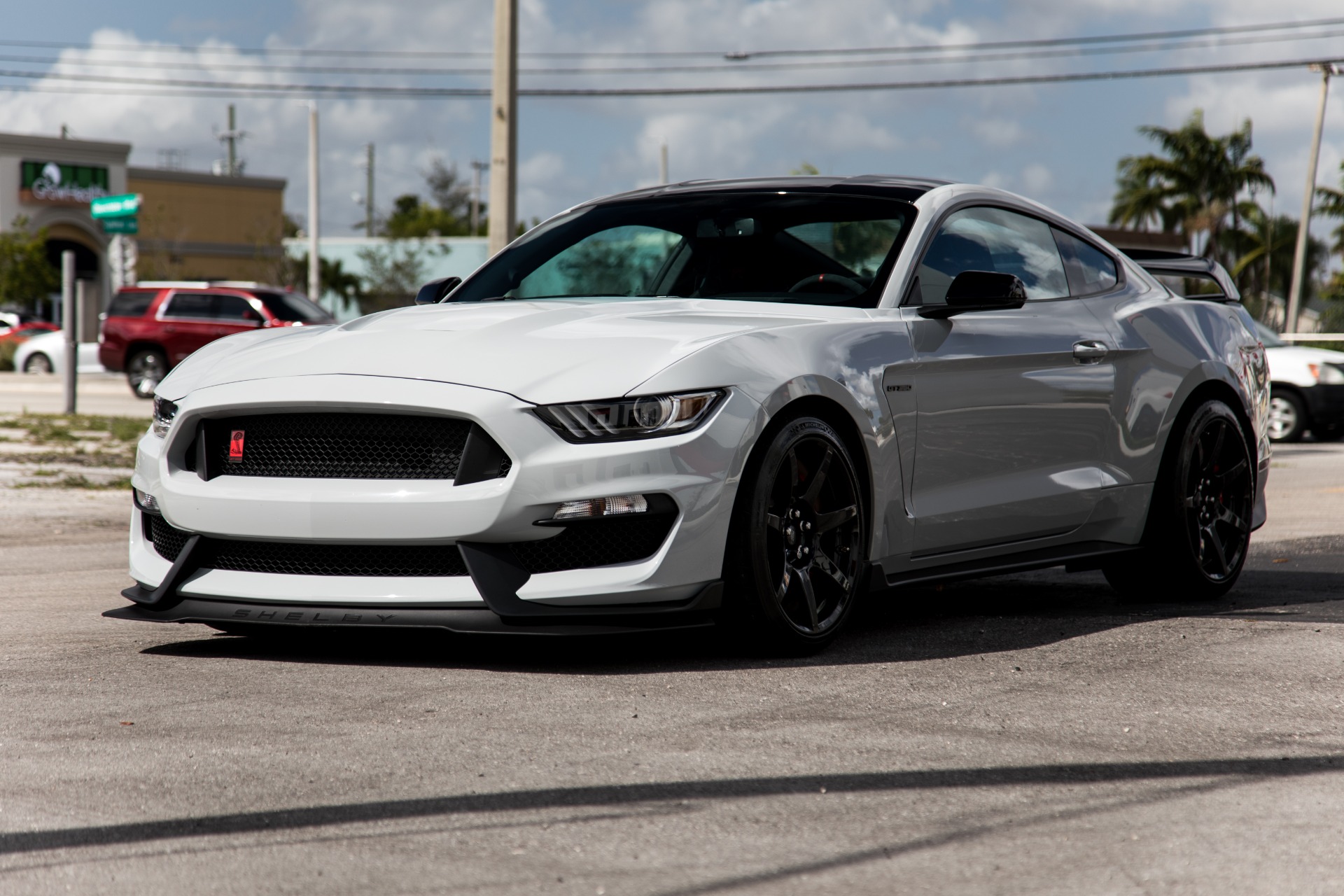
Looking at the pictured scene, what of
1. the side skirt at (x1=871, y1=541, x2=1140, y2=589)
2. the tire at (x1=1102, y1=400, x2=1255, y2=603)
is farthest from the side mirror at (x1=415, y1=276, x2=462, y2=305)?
the tire at (x1=1102, y1=400, x2=1255, y2=603)

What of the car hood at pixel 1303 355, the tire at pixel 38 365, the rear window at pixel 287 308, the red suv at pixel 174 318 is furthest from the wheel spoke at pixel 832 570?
the tire at pixel 38 365

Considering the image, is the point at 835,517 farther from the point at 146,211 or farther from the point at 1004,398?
the point at 146,211

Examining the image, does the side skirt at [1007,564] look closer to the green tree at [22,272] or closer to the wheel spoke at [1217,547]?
the wheel spoke at [1217,547]

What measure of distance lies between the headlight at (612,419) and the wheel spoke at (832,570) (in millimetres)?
762

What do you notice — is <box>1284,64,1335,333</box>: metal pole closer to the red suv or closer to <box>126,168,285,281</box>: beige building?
the red suv

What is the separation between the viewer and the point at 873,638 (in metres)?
5.66

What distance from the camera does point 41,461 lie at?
13367mm

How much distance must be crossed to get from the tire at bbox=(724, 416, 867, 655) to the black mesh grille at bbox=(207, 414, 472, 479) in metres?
0.88

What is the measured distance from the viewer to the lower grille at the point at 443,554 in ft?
15.6

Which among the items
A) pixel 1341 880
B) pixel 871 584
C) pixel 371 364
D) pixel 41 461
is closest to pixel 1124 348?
pixel 871 584

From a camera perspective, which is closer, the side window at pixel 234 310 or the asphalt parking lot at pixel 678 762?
the asphalt parking lot at pixel 678 762

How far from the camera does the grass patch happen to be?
454 inches

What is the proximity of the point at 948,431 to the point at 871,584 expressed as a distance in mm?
634

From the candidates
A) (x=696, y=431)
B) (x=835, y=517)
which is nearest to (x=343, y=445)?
(x=696, y=431)
